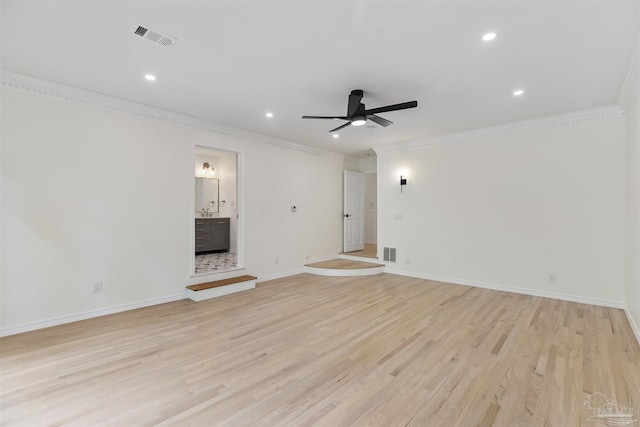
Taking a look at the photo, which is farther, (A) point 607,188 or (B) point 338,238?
(B) point 338,238

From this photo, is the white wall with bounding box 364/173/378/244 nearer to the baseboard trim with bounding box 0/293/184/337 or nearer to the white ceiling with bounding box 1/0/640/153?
the white ceiling with bounding box 1/0/640/153

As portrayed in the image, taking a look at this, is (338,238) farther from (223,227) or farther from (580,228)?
(580,228)

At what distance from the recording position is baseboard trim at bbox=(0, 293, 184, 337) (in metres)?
3.26

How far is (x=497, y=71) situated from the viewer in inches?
122

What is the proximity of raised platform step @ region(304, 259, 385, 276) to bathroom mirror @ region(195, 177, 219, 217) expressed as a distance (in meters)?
3.80

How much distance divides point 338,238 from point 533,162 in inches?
174

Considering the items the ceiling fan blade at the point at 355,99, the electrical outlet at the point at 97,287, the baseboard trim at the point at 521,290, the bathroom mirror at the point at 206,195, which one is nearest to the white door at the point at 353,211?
the baseboard trim at the point at 521,290

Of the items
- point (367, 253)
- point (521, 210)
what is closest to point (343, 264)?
point (367, 253)

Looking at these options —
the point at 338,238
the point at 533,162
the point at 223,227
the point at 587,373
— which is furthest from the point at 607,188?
the point at 223,227

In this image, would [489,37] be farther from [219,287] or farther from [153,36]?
[219,287]

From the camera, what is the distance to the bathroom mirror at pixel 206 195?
829 centimetres

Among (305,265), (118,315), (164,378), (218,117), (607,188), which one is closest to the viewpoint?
(164,378)

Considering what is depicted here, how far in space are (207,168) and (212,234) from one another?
201cm

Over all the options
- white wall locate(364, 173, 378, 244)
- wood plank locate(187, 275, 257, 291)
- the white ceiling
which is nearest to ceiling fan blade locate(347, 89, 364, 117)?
the white ceiling
